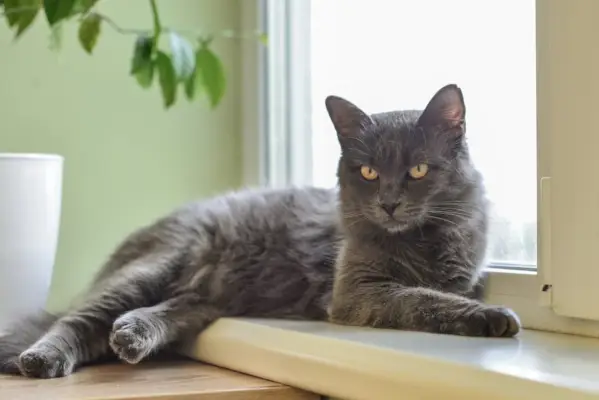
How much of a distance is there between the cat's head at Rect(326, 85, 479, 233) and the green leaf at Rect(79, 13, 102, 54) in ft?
1.82

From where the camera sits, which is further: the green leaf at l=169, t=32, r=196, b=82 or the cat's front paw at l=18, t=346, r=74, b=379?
the green leaf at l=169, t=32, r=196, b=82

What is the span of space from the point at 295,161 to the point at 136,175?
37 centimetres

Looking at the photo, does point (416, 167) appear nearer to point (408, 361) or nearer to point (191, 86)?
point (408, 361)

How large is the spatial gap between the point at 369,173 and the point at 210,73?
450mm

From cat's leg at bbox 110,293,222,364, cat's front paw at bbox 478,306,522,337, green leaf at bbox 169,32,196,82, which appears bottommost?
cat's leg at bbox 110,293,222,364

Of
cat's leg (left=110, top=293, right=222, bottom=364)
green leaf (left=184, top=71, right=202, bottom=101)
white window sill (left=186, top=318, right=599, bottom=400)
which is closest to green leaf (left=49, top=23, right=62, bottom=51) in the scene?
green leaf (left=184, top=71, right=202, bottom=101)

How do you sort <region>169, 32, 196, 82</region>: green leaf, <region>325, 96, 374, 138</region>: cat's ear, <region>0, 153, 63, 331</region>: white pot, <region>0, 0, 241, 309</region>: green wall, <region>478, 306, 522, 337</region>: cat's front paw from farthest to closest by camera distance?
<region>0, 0, 241, 309</region>: green wall
<region>169, 32, 196, 82</region>: green leaf
<region>0, 153, 63, 331</region>: white pot
<region>325, 96, 374, 138</region>: cat's ear
<region>478, 306, 522, 337</region>: cat's front paw

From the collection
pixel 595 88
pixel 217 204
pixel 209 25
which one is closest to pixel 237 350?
pixel 217 204

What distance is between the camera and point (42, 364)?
1.28m

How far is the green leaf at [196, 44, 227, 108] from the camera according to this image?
1657 mm

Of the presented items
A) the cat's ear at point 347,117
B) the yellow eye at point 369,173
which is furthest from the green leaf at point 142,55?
the yellow eye at point 369,173

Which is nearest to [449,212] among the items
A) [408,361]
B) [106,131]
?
[408,361]

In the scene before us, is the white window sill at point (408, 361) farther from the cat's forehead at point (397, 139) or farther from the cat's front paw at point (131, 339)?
the cat's forehead at point (397, 139)

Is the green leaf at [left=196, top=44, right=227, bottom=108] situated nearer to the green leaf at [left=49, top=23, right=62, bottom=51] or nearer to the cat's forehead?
the green leaf at [left=49, top=23, right=62, bottom=51]
